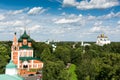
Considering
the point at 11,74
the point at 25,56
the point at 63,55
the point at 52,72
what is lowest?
the point at 52,72

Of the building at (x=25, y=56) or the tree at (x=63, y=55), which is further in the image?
the tree at (x=63, y=55)

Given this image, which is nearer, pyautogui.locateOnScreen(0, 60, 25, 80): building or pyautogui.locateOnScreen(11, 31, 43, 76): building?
pyautogui.locateOnScreen(0, 60, 25, 80): building

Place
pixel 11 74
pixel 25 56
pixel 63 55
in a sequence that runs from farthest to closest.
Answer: pixel 63 55 < pixel 25 56 < pixel 11 74

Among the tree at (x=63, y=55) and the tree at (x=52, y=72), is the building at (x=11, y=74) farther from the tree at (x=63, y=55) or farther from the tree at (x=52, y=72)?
the tree at (x=63, y=55)

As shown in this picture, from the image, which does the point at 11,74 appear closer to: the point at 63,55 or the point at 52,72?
the point at 52,72

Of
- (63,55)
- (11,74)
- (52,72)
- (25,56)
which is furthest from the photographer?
(63,55)

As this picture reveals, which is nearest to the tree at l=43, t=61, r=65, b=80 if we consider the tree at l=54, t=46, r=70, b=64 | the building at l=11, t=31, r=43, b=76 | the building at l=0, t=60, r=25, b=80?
the building at l=0, t=60, r=25, b=80

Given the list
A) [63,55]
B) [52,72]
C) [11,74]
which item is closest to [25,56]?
[63,55]

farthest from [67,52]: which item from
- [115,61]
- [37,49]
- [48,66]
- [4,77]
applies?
[4,77]

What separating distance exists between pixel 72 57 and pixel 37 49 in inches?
483

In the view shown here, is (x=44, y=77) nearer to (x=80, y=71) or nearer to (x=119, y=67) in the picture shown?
(x=80, y=71)

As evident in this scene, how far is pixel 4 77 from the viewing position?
3747cm

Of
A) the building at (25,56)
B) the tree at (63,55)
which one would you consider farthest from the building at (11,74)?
the tree at (63,55)

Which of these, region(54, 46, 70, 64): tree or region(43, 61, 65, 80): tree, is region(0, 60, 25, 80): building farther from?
region(54, 46, 70, 64): tree
